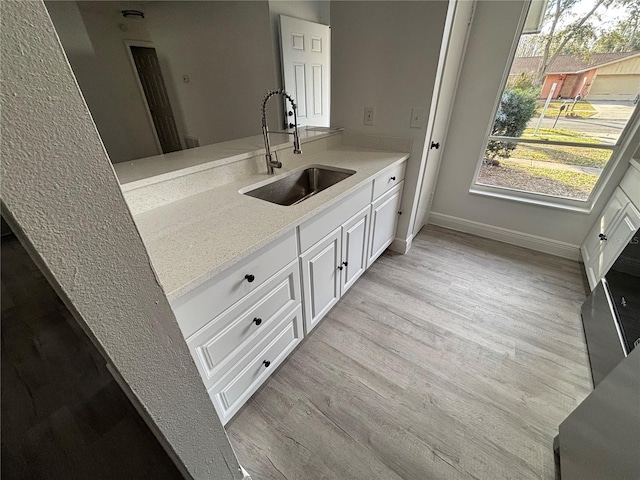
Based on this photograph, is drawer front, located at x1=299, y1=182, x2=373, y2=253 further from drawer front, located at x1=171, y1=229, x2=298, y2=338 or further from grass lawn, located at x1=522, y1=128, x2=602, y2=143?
grass lawn, located at x1=522, y1=128, x2=602, y2=143

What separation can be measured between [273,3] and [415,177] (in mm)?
2050

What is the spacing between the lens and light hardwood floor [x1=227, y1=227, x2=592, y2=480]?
3.56 ft

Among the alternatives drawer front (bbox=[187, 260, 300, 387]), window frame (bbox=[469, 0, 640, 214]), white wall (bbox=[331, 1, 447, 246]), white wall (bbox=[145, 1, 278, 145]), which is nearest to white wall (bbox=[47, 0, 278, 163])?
white wall (bbox=[145, 1, 278, 145])

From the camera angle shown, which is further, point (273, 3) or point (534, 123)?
point (273, 3)

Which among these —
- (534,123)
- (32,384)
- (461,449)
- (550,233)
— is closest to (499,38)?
(534,123)

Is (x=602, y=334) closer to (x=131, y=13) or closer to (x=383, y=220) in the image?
(x=383, y=220)

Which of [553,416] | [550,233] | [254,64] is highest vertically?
[254,64]

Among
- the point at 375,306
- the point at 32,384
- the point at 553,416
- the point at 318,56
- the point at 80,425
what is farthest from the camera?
the point at 318,56

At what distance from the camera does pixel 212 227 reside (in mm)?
995

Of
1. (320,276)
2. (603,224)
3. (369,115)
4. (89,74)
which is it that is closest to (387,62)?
(369,115)

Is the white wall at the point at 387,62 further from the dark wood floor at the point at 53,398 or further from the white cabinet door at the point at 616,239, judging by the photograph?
the dark wood floor at the point at 53,398

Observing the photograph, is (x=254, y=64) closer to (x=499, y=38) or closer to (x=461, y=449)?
(x=499, y=38)

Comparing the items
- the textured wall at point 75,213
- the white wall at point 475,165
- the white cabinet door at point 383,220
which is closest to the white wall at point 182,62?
the white cabinet door at point 383,220

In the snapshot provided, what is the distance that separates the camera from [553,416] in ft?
4.00
